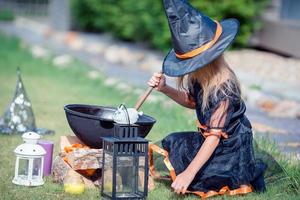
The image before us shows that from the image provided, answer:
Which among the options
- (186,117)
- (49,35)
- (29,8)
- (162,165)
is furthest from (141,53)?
(29,8)

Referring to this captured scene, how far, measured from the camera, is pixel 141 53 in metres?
13.3

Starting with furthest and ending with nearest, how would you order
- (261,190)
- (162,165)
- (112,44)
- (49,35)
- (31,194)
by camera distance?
1. (49,35)
2. (112,44)
3. (162,165)
4. (261,190)
5. (31,194)

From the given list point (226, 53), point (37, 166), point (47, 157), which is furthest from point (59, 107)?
point (226, 53)

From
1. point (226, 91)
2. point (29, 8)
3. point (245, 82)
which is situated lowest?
point (29, 8)

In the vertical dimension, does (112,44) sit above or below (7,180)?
below

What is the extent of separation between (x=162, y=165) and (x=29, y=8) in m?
19.2

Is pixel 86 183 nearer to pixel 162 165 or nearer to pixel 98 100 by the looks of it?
pixel 162 165

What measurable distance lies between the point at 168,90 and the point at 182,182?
74 centimetres

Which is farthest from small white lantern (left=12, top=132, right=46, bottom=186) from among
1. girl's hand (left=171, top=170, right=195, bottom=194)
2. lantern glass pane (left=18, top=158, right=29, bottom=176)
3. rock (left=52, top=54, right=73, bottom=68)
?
rock (left=52, top=54, right=73, bottom=68)

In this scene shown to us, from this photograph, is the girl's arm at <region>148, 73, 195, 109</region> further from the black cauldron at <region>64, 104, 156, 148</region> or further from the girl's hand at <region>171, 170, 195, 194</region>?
the girl's hand at <region>171, 170, 195, 194</region>

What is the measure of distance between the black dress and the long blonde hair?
0.11 ft

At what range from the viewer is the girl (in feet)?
14.7

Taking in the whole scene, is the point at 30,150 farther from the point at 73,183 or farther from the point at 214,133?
the point at 214,133

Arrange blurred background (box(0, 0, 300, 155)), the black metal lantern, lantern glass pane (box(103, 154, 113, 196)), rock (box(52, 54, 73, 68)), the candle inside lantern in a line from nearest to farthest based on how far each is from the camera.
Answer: the black metal lantern → lantern glass pane (box(103, 154, 113, 196)) → the candle inside lantern → blurred background (box(0, 0, 300, 155)) → rock (box(52, 54, 73, 68))
